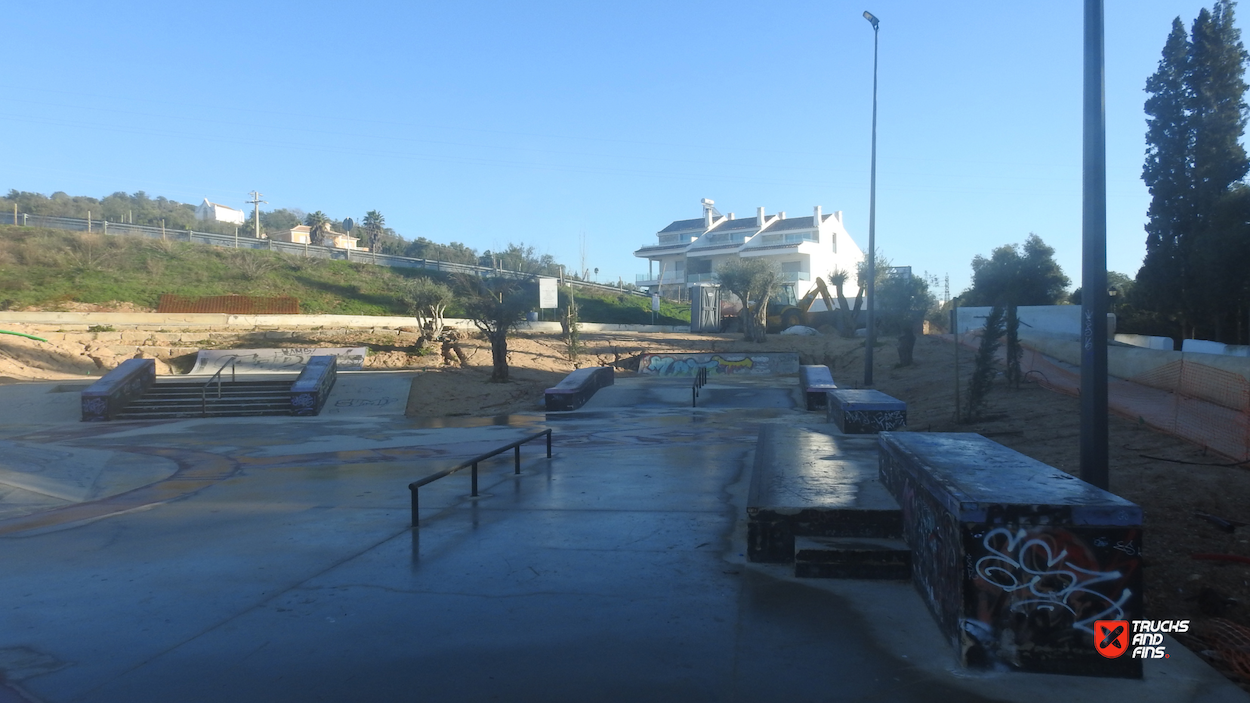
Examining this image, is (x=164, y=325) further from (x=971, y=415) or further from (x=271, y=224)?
(x=271, y=224)

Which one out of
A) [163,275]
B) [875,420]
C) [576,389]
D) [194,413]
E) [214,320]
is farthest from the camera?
[163,275]

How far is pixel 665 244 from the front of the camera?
91.5 meters

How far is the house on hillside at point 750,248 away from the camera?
72.3 meters

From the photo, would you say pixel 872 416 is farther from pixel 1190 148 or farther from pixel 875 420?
pixel 1190 148

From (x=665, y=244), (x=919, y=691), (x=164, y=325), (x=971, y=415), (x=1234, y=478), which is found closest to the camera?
(x=919, y=691)

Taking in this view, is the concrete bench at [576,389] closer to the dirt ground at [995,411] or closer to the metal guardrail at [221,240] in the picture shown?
the dirt ground at [995,411]

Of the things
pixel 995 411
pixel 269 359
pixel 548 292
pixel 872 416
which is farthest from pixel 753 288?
pixel 872 416

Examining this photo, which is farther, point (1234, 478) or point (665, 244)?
point (665, 244)

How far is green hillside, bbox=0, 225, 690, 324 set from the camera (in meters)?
39.3

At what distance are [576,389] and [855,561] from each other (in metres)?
16.3

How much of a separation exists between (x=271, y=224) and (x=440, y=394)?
348ft

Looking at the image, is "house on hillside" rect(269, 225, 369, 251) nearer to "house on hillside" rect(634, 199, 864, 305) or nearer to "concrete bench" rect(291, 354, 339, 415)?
"house on hillside" rect(634, 199, 864, 305)

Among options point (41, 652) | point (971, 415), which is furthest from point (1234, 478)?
point (41, 652)

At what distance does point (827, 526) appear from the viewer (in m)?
5.94
